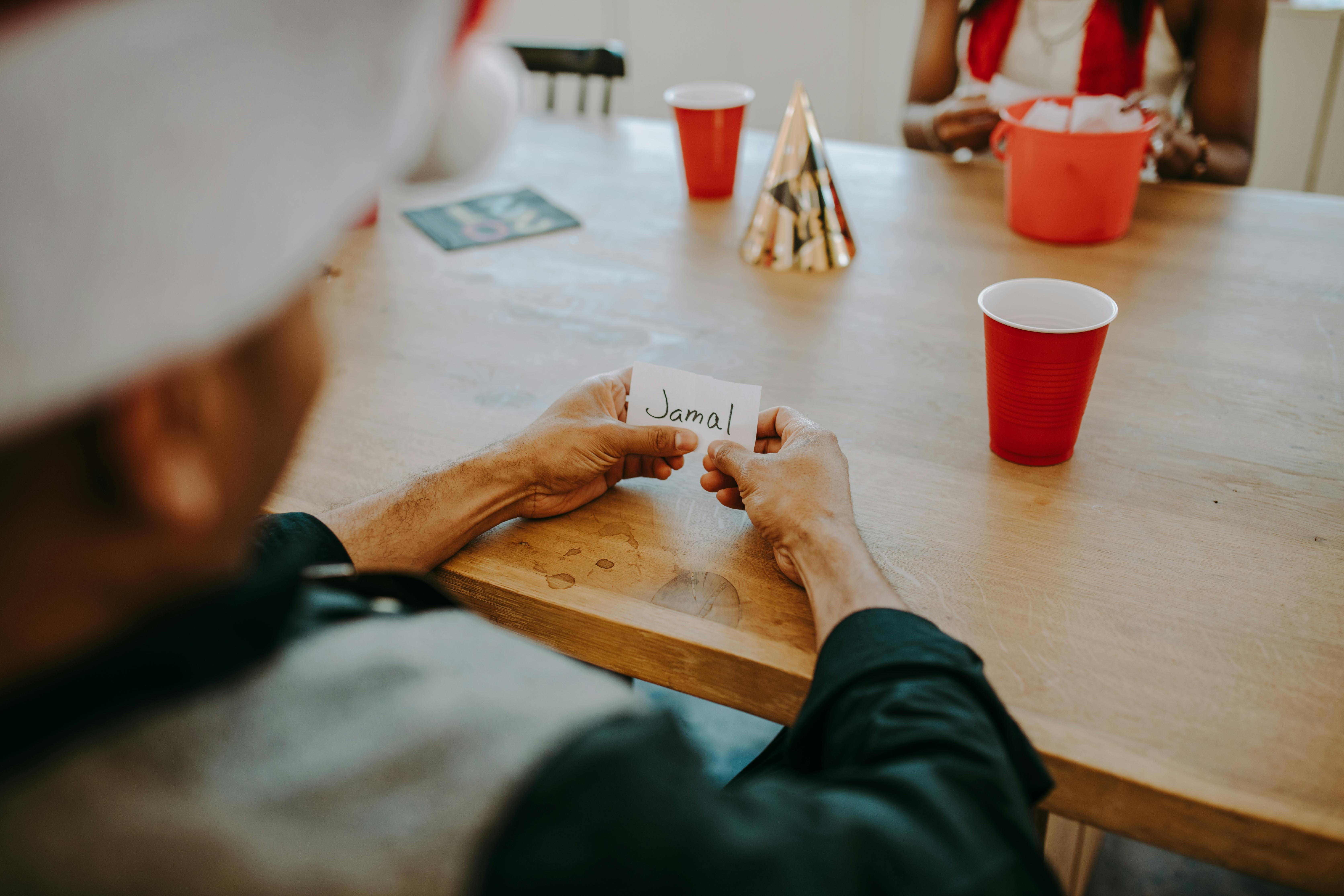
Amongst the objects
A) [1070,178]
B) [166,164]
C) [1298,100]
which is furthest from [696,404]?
[1298,100]

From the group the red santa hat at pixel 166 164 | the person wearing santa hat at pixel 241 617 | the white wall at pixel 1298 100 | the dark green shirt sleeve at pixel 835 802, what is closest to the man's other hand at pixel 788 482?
the dark green shirt sleeve at pixel 835 802

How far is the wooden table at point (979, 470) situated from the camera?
0.63 m

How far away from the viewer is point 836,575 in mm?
715

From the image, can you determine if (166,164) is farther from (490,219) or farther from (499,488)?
(490,219)

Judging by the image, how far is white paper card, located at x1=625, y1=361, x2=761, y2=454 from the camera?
88 cm

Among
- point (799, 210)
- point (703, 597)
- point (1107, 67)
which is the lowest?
point (703, 597)

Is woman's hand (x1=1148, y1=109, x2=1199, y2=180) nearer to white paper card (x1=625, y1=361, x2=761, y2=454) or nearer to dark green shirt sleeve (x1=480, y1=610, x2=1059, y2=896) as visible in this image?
white paper card (x1=625, y1=361, x2=761, y2=454)

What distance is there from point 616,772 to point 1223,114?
179 cm

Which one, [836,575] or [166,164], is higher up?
[166,164]

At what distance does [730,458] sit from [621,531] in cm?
12

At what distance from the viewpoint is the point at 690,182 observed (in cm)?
158

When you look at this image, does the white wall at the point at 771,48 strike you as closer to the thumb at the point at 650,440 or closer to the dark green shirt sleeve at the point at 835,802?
the thumb at the point at 650,440

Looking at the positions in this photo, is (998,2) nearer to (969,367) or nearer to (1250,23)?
(1250,23)

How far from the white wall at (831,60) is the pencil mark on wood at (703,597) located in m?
2.65
